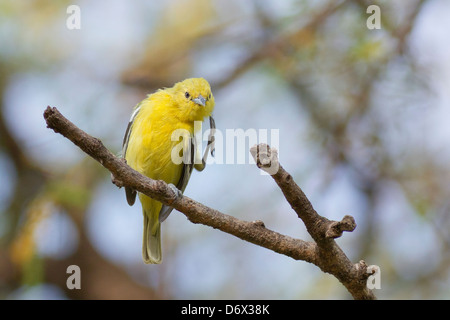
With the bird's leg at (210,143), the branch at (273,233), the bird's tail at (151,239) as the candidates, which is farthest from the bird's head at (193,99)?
the branch at (273,233)

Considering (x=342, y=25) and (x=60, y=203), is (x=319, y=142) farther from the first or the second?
(x=60, y=203)

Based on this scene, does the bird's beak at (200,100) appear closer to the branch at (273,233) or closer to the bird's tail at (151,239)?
the bird's tail at (151,239)

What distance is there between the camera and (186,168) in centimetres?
448

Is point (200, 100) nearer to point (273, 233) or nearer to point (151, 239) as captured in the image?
point (151, 239)

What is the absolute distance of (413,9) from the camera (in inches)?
191

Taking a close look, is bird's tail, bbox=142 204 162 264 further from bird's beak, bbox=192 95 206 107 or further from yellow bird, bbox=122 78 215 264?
bird's beak, bbox=192 95 206 107

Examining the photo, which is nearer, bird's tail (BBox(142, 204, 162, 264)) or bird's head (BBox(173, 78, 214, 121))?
bird's head (BBox(173, 78, 214, 121))

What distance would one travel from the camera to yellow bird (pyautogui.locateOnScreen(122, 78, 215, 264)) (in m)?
4.19

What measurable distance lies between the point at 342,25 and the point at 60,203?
3155 mm

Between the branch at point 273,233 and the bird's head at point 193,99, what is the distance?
4.32ft

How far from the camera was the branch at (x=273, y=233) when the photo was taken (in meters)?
2.71

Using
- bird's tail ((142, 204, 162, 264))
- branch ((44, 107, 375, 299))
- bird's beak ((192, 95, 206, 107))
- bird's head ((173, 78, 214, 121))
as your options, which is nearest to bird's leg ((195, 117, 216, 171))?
bird's head ((173, 78, 214, 121))
